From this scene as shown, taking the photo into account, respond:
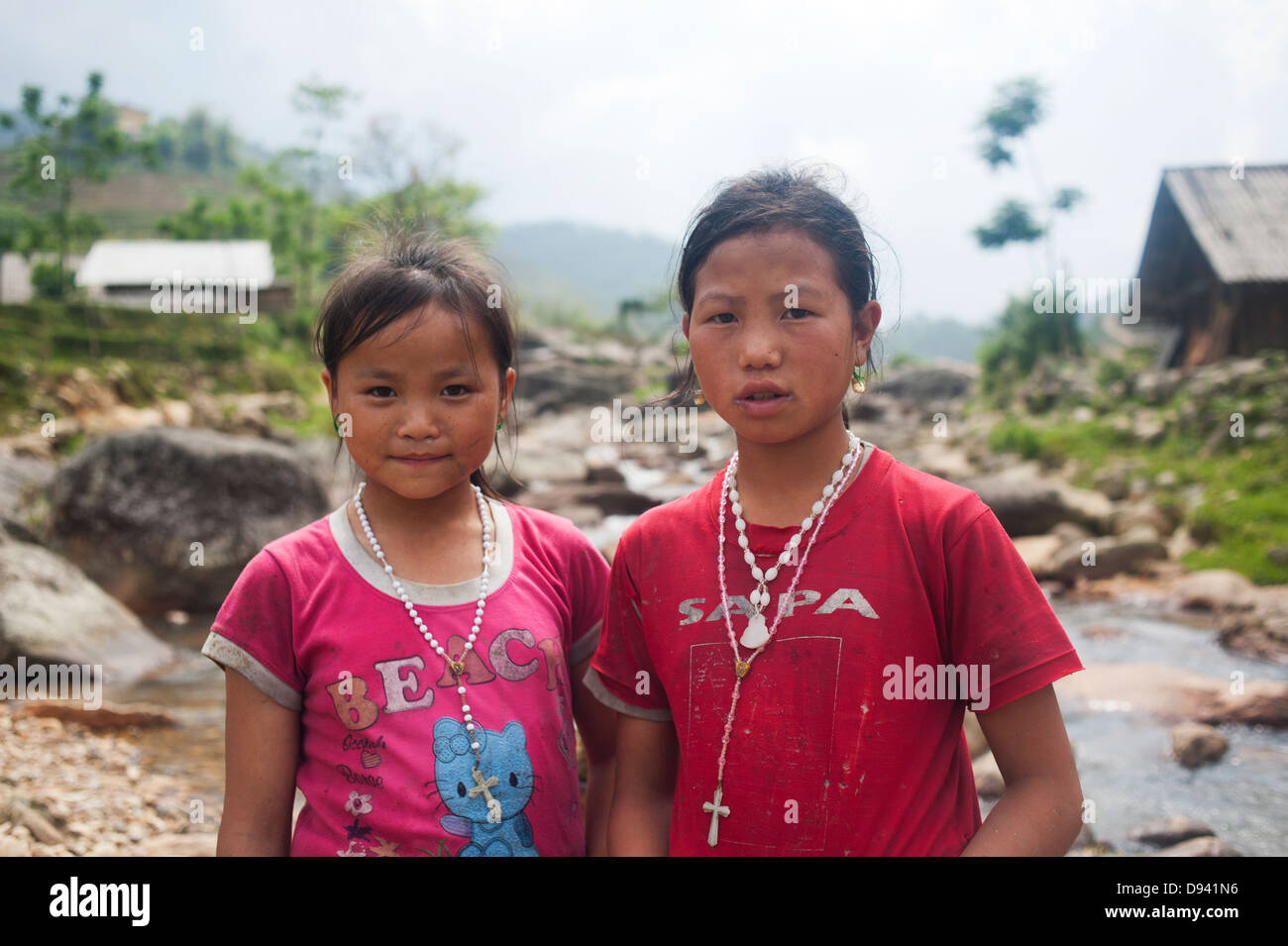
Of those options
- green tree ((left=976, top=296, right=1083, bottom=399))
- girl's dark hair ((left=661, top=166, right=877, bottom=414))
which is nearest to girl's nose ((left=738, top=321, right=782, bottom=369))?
girl's dark hair ((left=661, top=166, right=877, bottom=414))

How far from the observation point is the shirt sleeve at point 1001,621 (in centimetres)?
146

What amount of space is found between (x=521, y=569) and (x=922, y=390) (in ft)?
79.6

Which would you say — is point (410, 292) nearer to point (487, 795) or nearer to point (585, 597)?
point (585, 597)

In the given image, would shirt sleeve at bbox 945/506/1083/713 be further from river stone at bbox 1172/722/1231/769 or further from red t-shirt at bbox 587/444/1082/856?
river stone at bbox 1172/722/1231/769

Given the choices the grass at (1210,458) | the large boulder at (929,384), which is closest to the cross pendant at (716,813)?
the grass at (1210,458)

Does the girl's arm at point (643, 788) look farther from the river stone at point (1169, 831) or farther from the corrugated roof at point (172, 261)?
the corrugated roof at point (172, 261)

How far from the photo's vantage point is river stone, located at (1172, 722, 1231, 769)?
542cm

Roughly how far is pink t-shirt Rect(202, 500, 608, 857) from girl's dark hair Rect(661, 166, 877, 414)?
0.79 m

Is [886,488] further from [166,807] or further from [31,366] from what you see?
[31,366]

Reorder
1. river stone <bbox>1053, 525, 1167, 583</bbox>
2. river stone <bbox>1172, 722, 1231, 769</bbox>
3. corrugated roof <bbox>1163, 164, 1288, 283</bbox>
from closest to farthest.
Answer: river stone <bbox>1172, 722, 1231, 769</bbox> < river stone <bbox>1053, 525, 1167, 583</bbox> < corrugated roof <bbox>1163, 164, 1288, 283</bbox>

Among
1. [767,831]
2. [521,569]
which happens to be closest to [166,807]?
[521,569]

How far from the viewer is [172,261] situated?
117ft

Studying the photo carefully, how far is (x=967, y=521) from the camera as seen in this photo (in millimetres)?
1524

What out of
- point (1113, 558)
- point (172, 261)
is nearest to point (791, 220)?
point (1113, 558)
